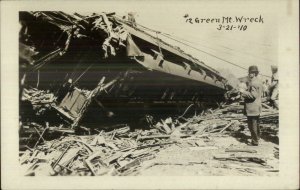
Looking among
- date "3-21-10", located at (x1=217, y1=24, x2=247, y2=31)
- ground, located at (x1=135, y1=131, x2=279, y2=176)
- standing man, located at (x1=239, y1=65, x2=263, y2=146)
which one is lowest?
ground, located at (x1=135, y1=131, x2=279, y2=176)

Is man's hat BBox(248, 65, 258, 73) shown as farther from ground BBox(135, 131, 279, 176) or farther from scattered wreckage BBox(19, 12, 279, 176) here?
ground BBox(135, 131, 279, 176)

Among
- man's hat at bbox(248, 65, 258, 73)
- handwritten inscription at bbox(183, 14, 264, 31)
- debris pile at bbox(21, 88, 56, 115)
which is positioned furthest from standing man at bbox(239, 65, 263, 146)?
debris pile at bbox(21, 88, 56, 115)

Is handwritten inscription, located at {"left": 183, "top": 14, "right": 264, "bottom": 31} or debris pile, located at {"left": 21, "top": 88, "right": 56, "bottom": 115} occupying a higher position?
handwritten inscription, located at {"left": 183, "top": 14, "right": 264, "bottom": 31}

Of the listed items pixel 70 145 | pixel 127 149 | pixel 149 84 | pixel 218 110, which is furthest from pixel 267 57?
pixel 70 145

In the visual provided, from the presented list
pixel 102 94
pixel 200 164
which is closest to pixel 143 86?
pixel 102 94

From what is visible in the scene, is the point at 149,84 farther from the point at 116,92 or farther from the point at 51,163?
the point at 51,163

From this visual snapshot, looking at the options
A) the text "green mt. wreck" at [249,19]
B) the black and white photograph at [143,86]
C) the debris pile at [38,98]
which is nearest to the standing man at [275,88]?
the black and white photograph at [143,86]
